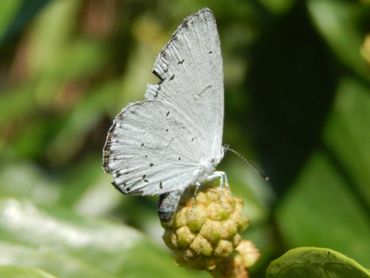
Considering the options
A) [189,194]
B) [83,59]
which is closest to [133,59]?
[83,59]

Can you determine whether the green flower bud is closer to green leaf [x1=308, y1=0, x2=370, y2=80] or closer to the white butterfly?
the white butterfly

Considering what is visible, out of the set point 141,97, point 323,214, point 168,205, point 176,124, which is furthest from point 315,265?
point 141,97

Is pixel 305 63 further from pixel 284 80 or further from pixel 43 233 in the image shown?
pixel 43 233

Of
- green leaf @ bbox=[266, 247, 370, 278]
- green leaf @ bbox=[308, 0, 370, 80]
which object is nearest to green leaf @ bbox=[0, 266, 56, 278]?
green leaf @ bbox=[266, 247, 370, 278]

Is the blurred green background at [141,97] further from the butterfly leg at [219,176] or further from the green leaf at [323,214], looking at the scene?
the butterfly leg at [219,176]

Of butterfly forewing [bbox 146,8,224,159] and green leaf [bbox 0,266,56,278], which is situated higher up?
butterfly forewing [bbox 146,8,224,159]

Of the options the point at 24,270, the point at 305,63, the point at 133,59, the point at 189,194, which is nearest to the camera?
the point at 24,270
